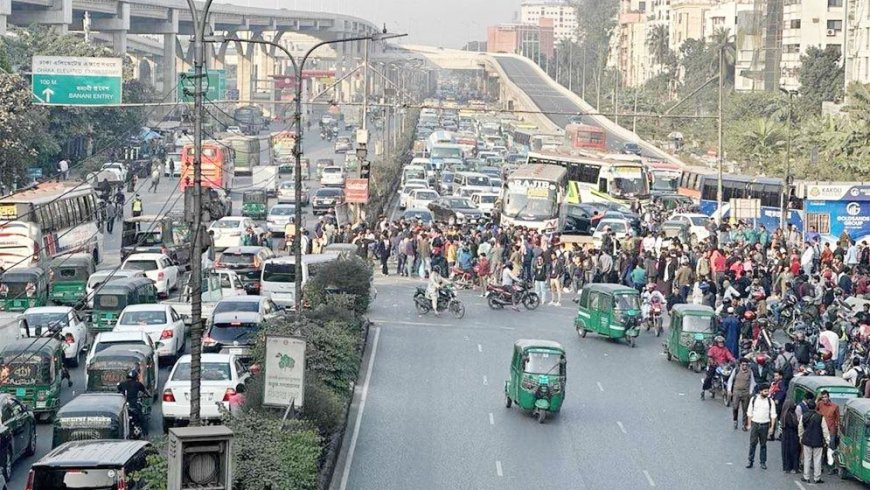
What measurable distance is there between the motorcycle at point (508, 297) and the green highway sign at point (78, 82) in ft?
73.6

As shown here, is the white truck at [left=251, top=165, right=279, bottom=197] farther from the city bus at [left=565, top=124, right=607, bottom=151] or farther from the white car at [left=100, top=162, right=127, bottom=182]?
the city bus at [left=565, top=124, right=607, bottom=151]

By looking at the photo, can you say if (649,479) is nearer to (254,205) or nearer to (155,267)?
(155,267)

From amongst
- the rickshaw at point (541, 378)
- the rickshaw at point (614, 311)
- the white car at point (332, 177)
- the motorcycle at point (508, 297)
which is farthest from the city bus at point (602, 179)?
the rickshaw at point (541, 378)

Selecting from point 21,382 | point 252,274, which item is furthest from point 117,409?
point 252,274

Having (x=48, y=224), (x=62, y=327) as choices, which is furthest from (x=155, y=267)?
(x=62, y=327)

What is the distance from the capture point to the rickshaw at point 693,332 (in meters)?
34.4

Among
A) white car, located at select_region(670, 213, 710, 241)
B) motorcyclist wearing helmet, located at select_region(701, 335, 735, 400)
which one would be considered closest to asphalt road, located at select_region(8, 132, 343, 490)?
motorcyclist wearing helmet, located at select_region(701, 335, 735, 400)

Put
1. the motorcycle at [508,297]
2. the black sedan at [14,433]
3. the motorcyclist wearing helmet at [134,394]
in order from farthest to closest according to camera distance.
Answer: the motorcycle at [508,297] → the motorcyclist wearing helmet at [134,394] → the black sedan at [14,433]

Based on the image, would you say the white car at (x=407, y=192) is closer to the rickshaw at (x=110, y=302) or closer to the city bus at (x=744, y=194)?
the city bus at (x=744, y=194)

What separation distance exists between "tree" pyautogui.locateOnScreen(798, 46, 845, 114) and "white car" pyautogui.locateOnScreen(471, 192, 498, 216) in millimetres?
44698

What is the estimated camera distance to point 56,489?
19.0 m

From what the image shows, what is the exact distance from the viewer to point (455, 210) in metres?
66.9

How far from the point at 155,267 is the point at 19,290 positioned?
17.5 ft

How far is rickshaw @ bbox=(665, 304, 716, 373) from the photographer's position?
34.4 meters
